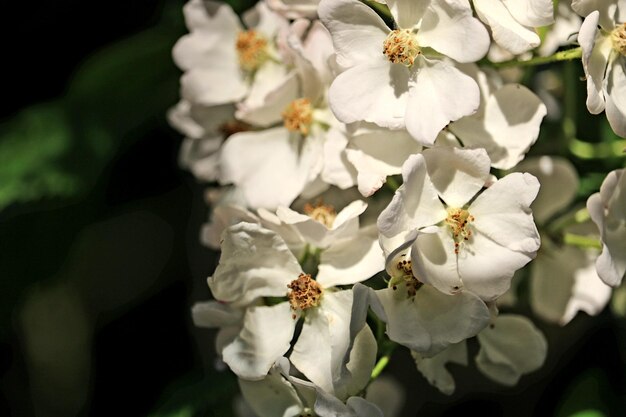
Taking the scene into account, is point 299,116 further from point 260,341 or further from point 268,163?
point 260,341

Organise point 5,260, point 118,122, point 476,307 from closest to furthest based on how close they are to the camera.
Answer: point 476,307
point 5,260
point 118,122

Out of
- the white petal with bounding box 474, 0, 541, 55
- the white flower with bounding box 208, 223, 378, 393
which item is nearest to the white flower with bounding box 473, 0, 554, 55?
the white petal with bounding box 474, 0, 541, 55

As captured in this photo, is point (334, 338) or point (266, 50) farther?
point (266, 50)

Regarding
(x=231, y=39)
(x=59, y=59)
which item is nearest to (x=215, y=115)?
(x=231, y=39)

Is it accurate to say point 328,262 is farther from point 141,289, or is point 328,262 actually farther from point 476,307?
point 141,289

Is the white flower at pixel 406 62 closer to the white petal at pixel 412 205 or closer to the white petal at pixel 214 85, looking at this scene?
the white petal at pixel 412 205

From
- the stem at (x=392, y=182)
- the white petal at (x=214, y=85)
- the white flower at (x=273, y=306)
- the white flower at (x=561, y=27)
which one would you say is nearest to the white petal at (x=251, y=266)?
the white flower at (x=273, y=306)
